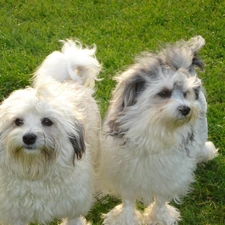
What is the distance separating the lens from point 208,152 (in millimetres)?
3879

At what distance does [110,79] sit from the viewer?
4.73 meters

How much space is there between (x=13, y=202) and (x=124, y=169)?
2.28ft

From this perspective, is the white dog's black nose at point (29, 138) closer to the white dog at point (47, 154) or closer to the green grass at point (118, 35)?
the white dog at point (47, 154)

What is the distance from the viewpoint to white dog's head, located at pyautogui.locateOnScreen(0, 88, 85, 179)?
261 cm

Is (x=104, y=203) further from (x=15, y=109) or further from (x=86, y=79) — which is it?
(x=15, y=109)

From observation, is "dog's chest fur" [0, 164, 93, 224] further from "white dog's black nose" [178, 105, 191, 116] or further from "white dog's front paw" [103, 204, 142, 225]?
"white dog's black nose" [178, 105, 191, 116]

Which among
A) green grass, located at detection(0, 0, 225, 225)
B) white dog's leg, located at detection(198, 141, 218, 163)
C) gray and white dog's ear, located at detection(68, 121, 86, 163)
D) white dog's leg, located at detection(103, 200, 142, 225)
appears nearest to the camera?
gray and white dog's ear, located at detection(68, 121, 86, 163)

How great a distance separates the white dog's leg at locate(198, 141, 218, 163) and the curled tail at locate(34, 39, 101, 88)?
3.22ft

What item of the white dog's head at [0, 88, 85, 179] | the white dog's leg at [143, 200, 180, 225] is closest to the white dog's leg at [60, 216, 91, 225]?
the white dog's leg at [143, 200, 180, 225]

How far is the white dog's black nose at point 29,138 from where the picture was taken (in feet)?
8.41

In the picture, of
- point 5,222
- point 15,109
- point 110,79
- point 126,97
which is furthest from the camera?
point 110,79

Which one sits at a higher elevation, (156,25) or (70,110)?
(70,110)

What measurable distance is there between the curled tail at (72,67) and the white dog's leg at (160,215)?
964 mm

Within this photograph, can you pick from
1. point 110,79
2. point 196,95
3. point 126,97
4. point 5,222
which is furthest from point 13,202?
point 110,79
